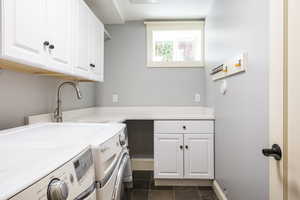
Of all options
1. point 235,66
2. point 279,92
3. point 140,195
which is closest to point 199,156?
point 140,195

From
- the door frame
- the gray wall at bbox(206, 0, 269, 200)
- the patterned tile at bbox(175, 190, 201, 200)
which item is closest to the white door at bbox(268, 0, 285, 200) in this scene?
the door frame

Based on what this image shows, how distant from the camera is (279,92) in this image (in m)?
0.74

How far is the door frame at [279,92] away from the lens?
27.9 inches

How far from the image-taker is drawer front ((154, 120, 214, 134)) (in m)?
2.38

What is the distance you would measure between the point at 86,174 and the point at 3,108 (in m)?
0.93

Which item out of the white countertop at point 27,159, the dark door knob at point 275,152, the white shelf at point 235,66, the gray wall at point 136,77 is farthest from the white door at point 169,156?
the dark door knob at point 275,152

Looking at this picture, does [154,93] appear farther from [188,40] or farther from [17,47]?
[17,47]

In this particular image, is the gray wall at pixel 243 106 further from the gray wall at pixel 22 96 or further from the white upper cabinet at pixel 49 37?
the gray wall at pixel 22 96

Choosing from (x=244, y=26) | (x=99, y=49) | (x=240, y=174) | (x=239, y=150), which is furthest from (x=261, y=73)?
(x=99, y=49)

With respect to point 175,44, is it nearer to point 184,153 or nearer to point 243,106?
point 184,153

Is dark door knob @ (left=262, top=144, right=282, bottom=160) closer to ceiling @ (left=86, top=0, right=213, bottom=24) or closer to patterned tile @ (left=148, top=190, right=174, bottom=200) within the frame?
patterned tile @ (left=148, top=190, right=174, bottom=200)

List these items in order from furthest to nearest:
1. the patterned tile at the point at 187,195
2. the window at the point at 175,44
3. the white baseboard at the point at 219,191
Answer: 1. the window at the point at 175,44
2. the patterned tile at the point at 187,195
3. the white baseboard at the point at 219,191

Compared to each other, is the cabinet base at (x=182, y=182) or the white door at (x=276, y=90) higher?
the white door at (x=276, y=90)

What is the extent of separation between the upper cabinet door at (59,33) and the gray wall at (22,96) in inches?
12.2
